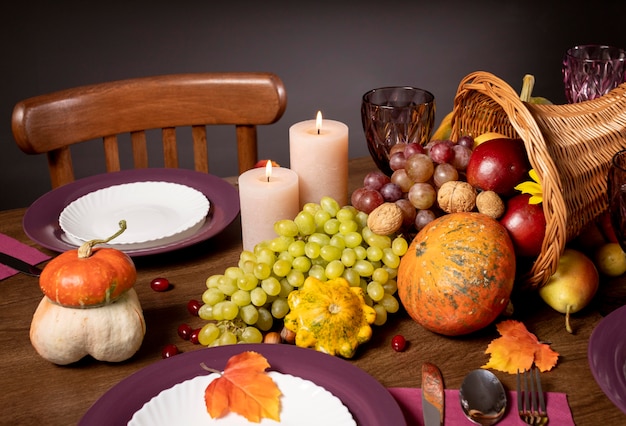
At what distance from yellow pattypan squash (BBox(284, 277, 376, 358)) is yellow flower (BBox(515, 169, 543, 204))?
24 centimetres

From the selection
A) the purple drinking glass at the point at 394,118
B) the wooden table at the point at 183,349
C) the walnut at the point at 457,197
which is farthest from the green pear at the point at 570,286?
the purple drinking glass at the point at 394,118

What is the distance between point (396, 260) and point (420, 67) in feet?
9.67

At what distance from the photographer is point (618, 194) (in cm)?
86

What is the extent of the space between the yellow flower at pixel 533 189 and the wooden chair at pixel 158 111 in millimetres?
815

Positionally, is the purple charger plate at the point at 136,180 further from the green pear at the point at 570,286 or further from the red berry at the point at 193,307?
the green pear at the point at 570,286

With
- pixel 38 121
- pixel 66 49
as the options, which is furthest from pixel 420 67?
pixel 38 121

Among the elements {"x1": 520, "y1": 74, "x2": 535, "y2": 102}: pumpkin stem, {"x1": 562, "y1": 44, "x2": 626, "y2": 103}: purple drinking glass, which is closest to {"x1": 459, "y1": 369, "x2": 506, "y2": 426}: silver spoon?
{"x1": 520, "y1": 74, "x2": 535, "y2": 102}: pumpkin stem

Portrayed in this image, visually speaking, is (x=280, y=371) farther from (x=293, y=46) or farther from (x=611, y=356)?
(x=293, y=46)

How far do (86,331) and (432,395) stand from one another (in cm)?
39

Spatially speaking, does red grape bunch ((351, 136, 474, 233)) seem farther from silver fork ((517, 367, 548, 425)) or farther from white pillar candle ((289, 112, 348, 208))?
silver fork ((517, 367, 548, 425))

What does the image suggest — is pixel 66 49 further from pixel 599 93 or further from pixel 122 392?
pixel 122 392

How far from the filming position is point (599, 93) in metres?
1.33

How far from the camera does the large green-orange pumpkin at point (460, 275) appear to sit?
2.77ft

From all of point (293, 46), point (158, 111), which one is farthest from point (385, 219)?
point (293, 46)
